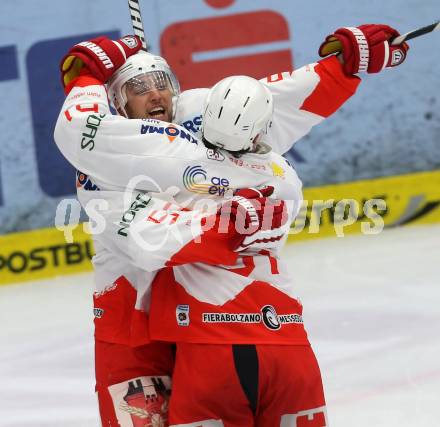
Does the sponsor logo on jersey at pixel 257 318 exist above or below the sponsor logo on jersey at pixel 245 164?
below

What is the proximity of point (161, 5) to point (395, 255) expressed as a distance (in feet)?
5.26

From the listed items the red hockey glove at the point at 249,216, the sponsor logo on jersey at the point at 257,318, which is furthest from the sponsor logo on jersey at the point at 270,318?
the red hockey glove at the point at 249,216

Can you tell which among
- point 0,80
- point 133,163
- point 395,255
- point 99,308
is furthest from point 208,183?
point 0,80

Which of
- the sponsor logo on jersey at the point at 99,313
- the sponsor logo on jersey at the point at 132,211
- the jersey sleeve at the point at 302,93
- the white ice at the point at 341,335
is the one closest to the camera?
the sponsor logo on jersey at the point at 132,211

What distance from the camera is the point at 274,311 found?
2.24 m

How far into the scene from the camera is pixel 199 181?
87.0 inches

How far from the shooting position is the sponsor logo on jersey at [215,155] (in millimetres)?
2217

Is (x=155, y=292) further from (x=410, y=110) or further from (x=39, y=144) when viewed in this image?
(x=410, y=110)

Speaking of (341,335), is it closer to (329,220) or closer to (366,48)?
(329,220)

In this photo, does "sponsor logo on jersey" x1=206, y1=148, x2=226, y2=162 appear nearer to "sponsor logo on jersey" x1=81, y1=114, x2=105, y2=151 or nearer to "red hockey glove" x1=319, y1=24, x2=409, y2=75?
"sponsor logo on jersey" x1=81, y1=114, x2=105, y2=151

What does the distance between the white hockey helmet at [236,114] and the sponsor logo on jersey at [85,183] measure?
0.89ft

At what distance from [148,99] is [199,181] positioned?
0.36m

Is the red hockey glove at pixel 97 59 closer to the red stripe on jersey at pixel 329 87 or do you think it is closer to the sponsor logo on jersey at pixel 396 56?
the red stripe on jersey at pixel 329 87

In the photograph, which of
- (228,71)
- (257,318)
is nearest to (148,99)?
(257,318)
